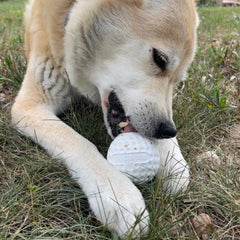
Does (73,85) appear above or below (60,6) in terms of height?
below

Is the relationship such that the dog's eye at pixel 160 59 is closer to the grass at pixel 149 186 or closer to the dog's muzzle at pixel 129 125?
the dog's muzzle at pixel 129 125

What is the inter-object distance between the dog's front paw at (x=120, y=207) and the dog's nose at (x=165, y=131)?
1.05 feet

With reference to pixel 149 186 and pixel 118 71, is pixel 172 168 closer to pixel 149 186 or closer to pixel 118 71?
pixel 149 186

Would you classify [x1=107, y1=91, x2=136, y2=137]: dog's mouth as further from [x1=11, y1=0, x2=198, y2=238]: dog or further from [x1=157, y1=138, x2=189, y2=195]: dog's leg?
[x1=157, y1=138, x2=189, y2=195]: dog's leg

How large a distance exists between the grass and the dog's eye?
45 centimetres

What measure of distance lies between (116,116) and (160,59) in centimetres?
35

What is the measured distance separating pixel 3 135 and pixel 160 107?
0.83 m

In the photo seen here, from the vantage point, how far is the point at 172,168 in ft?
5.28

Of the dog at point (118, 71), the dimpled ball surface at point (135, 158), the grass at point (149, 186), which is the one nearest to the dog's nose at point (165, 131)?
the dog at point (118, 71)

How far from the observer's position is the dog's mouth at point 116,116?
173 centimetres

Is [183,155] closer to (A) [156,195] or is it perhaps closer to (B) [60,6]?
(A) [156,195]

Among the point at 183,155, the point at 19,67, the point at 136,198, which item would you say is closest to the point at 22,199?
the point at 136,198

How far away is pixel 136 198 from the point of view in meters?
1.35

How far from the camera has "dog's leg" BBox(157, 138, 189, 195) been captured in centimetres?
150
